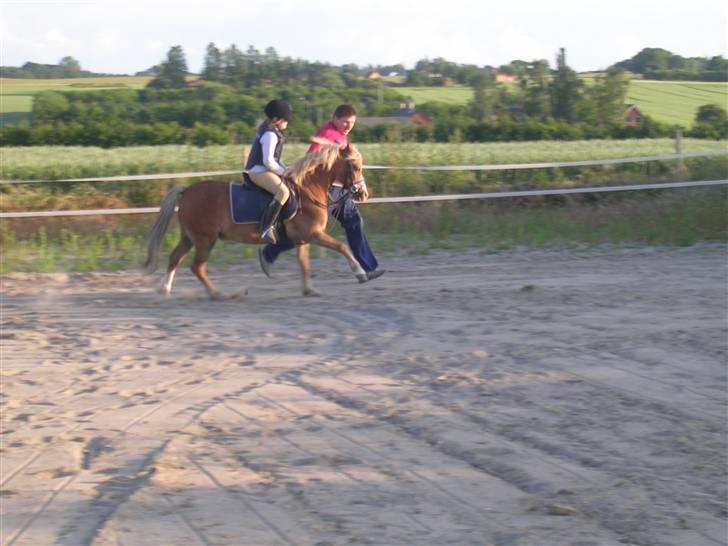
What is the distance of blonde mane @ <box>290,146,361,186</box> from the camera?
9055mm

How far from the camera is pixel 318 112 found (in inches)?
998

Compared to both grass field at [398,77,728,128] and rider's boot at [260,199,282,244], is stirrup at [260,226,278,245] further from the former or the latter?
grass field at [398,77,728,128]

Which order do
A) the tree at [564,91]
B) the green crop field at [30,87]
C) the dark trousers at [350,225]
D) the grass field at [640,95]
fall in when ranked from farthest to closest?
the green crop field at [30,87], the tree at [564,91], the grass field at [640,95], the dark trousers at [350,225]

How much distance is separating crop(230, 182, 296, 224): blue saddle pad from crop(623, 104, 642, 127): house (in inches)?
693

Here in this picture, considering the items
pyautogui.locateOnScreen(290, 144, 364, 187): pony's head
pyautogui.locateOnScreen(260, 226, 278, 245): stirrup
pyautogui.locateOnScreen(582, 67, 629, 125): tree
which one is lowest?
pyautogui.locateOnScreen(260, 226, 278, 245): stirrup

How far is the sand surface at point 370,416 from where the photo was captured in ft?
Result: 13.4

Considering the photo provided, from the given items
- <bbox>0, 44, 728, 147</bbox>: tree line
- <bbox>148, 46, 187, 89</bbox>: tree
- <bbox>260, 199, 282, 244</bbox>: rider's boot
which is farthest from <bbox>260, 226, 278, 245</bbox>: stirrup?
<bbox>148, 46, 187, 89</bbox>: tree

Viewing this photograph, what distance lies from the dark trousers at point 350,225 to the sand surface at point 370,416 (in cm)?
37

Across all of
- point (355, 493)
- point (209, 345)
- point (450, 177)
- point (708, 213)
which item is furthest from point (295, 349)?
point (450, 177)

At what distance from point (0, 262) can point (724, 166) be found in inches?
436

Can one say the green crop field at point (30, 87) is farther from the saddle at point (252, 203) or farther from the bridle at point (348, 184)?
the bridle at point (348, 184)

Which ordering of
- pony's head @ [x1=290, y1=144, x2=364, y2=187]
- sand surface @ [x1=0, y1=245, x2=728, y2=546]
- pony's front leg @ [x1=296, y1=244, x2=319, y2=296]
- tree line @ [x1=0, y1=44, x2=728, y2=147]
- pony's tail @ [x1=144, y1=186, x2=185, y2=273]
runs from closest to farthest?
sand surface @ [x1=0, y1=245, x2=728, y2=546], pony's head @ [x1=290, y1=144, x2=364, y2=187], pony's tail @ [x1=144, y1=186, x2=185, y2=273], pony's front leg @ [x1=296, y1=244, x2=319, y2=296], tree line @ [x1=0, y1=44, x2=728, y2=147]

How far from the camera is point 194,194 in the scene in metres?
9.14

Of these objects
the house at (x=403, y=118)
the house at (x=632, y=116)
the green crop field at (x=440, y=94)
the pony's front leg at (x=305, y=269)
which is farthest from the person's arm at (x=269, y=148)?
the green crop field at (x=440, y=94)
